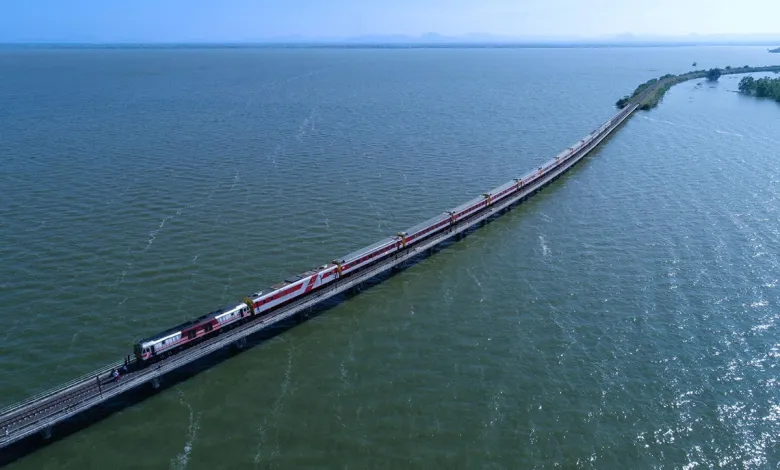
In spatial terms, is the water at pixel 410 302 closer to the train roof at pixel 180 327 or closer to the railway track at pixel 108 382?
the railway track at pixel 108 382

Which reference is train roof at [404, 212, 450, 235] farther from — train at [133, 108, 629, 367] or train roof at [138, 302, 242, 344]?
train roof at [138, 302, 242, 344]

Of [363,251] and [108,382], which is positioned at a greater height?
[363,251]

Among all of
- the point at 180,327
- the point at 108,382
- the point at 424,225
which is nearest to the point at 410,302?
the point at 424,225

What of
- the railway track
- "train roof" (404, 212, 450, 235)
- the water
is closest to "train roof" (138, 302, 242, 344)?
the railway track

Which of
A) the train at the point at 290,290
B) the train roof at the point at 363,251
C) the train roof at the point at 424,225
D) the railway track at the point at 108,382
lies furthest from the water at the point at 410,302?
the train roof at the point at 424,225

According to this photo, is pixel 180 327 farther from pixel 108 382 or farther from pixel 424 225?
pixel 424 225

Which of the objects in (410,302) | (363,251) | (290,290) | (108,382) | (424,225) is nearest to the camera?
(108,382)
